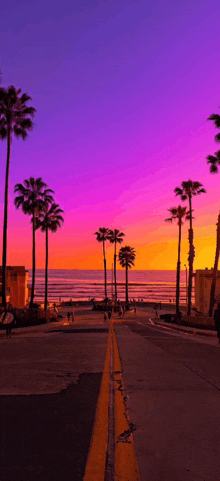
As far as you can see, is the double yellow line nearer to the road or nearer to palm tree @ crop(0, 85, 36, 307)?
the road

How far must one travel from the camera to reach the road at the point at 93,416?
3.94 meters

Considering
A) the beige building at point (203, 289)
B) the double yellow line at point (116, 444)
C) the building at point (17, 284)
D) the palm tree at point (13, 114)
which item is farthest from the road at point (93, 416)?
the beige building at point (203, 289)

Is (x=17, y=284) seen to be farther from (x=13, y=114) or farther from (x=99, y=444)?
(x=99, y=444)

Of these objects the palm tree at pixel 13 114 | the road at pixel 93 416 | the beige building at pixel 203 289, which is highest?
the palm tree at pixel 13 114

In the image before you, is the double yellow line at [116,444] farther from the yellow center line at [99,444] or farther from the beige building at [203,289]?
the beige building at [203,289]

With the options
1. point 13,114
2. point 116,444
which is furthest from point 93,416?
point 13,114

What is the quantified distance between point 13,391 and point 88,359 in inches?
170

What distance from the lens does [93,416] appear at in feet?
18.7

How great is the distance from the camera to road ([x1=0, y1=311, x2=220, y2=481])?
3939 millimetres

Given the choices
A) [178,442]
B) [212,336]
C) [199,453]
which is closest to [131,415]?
[178,442]

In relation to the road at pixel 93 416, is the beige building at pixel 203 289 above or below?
above

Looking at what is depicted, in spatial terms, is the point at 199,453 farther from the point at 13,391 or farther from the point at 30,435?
the point at 13,391

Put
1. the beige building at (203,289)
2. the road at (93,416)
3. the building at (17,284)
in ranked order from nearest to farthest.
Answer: the road at (93,416) < the building at (17,284) < the beige building at (203,289)

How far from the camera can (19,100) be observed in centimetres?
4084
